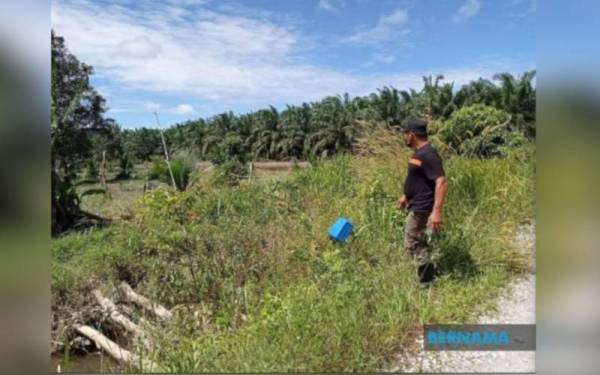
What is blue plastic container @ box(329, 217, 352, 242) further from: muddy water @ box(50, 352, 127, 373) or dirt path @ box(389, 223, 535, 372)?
muddy water @ box(50, 352, 127, 373)

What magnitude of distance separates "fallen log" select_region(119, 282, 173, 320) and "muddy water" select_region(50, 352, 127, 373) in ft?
1.64

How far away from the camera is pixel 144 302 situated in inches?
169

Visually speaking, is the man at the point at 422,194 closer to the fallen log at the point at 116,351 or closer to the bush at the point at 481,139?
the fallen log at the point at 116,351

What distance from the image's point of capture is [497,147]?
A: 20.1 feet

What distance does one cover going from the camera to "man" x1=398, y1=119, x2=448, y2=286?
3.49m

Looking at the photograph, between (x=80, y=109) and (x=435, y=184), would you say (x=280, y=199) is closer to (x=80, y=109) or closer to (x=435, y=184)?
(x=435, y=184)

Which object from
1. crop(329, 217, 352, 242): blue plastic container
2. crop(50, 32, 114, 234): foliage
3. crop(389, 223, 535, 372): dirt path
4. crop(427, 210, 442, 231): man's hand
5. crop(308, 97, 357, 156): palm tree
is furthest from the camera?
crop(308, 97, 357, 156): palm tree

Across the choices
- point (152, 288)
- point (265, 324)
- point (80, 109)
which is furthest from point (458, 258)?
point (80, 109)

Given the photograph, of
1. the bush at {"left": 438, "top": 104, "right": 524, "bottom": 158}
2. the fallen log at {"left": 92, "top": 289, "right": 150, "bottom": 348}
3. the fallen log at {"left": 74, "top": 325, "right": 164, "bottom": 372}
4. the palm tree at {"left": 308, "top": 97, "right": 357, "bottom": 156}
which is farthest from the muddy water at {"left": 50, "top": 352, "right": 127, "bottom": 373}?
the palm tree at {"left": 308, "top": 97, "right": 357, "bottom": 156}

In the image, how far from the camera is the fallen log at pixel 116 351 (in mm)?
2850

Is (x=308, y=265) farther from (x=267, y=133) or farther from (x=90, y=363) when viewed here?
(x=267, y=133)

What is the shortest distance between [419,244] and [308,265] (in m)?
0.99

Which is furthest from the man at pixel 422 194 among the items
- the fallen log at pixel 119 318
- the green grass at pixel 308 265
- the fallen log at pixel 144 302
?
the fallen log at pixel 119 318
